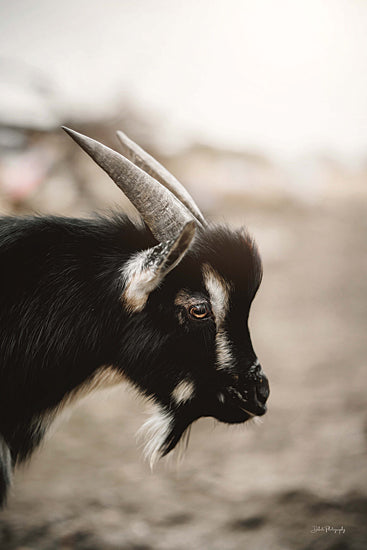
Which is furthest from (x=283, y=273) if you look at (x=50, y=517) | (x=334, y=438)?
(x=50, y=517)

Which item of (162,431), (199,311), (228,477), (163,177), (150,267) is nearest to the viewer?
(150,267)

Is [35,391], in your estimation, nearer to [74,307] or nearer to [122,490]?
[74,307]

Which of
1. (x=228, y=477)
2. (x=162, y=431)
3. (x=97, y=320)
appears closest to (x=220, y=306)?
(x=97, y=320)

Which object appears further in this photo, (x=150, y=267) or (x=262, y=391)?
(x=262, y=391)

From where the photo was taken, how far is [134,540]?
2.68 m

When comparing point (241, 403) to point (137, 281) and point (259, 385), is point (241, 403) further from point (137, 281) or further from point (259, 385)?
point (137, 281)

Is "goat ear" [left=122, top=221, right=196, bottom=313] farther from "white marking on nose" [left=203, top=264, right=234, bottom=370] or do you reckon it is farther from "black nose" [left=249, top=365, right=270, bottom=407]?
"black nose" [left=249, top=365, right=270, bottom=407]

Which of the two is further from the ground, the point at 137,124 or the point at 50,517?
the point at 137,124

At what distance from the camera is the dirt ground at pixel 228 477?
268 cm

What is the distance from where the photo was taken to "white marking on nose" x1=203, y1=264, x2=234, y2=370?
5.43 feet

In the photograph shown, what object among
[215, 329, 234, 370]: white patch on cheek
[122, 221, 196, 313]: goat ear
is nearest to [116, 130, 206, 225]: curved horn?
[122, 221, 196, 313]: goat ear

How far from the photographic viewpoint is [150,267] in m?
1.49

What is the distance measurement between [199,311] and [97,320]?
0.35m

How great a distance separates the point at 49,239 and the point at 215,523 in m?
2.03
